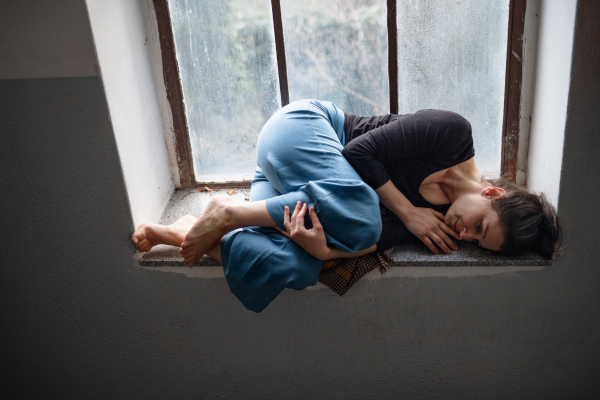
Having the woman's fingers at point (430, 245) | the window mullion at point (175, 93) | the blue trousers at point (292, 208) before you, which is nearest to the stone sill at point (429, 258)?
the woman's fingers at point (430, 245)

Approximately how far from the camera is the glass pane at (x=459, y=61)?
1494mm

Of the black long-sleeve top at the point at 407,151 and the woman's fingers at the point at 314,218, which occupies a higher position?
the black long-sleeve top at the point at 407,151

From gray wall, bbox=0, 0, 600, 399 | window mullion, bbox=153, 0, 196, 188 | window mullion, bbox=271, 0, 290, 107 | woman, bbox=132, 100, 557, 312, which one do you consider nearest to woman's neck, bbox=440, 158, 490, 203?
woman, bbox=132, 100, 557, 312

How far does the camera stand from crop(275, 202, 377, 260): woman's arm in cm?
122

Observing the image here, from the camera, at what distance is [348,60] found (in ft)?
5.22

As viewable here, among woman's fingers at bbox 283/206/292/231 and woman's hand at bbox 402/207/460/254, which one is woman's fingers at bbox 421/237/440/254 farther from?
woman's fingers at bbox 283/206/292/231

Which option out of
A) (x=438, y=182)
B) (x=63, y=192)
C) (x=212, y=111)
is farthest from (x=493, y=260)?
(x=63, y=192)

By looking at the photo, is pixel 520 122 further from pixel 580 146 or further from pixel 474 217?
pixel 474 217

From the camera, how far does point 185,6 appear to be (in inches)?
61.5

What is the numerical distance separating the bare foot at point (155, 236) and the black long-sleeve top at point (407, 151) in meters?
0.55

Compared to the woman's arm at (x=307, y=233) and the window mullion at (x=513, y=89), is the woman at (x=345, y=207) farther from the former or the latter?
the window mullion at (x=513, y=89)

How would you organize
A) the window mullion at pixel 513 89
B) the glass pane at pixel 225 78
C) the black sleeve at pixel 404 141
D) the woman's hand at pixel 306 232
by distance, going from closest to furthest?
the woman's hand at pixel 306 232 → the black sleeve at pixel 404 141 → the window mullion at pixel 513 89 → the glass pane at pixel 225 78

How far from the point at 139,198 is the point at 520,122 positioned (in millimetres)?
1244

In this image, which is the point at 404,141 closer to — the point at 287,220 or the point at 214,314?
the point at 287,220
